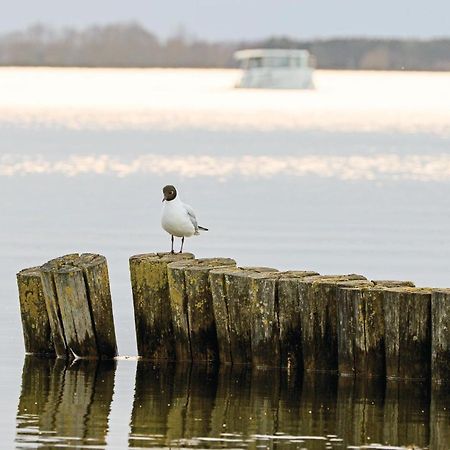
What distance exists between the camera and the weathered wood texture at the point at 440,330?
39.5 ft

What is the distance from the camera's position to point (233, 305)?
508 inches

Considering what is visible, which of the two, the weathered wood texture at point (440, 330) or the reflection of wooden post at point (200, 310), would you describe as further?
the reflection of wooden post at point (200, 310)

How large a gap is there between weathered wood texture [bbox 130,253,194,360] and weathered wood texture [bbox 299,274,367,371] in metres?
1.25

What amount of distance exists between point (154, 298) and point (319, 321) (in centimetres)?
152

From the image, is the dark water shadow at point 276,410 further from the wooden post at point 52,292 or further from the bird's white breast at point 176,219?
the bird's white breast at point 176,219

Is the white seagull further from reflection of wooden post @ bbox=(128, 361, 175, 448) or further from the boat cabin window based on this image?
the boat cabin window

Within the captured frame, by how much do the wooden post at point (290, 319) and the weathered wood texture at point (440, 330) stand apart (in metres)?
1.14

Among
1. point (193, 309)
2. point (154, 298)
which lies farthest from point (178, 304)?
point (154, 298)

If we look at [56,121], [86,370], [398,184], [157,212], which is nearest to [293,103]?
[56,121]

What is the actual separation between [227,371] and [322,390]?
93 cm

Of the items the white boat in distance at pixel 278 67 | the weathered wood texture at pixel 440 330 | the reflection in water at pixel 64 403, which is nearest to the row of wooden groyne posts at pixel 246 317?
the weathered wood texture at pixel 440 330

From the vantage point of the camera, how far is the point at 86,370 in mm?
13523

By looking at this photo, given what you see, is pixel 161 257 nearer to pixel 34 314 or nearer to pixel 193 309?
pixel 193 309

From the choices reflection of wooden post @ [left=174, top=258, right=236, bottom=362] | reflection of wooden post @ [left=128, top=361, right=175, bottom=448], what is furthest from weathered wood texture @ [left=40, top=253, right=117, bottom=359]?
reflection of wooden post @ [left=174, top=258, right=236, bottom=362]
